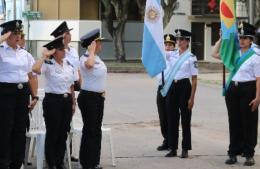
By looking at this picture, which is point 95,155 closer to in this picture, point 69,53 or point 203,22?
point 69,53

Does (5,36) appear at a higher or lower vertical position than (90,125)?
higher

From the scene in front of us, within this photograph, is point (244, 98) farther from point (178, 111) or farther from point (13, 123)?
point (13, 123)

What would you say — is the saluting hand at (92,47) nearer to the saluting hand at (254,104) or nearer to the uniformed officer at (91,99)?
the uniformed officer at (91,99)

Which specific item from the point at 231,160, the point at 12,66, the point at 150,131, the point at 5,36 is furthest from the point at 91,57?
the point at 150,131

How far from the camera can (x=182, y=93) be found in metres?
9.37

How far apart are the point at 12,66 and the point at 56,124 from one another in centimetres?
95

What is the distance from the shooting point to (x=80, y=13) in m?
44.1

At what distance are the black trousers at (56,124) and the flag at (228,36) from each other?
252 cm

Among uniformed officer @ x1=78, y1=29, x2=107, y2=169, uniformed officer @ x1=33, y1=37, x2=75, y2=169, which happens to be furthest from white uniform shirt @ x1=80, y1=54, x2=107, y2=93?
uniformed officer @ x1=33, y1=37, x2=75, y2=169

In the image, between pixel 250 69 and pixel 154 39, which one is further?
pixel 154 39

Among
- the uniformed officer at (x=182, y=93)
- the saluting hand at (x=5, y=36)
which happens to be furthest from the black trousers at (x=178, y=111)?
the saluting hand at (x=5, y=36)

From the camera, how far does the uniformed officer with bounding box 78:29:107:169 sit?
26.6ft

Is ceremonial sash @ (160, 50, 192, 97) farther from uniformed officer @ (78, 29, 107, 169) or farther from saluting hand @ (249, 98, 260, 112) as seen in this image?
uniformed officer @ (78, 29, 107, 169)

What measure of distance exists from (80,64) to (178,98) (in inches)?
75.5
